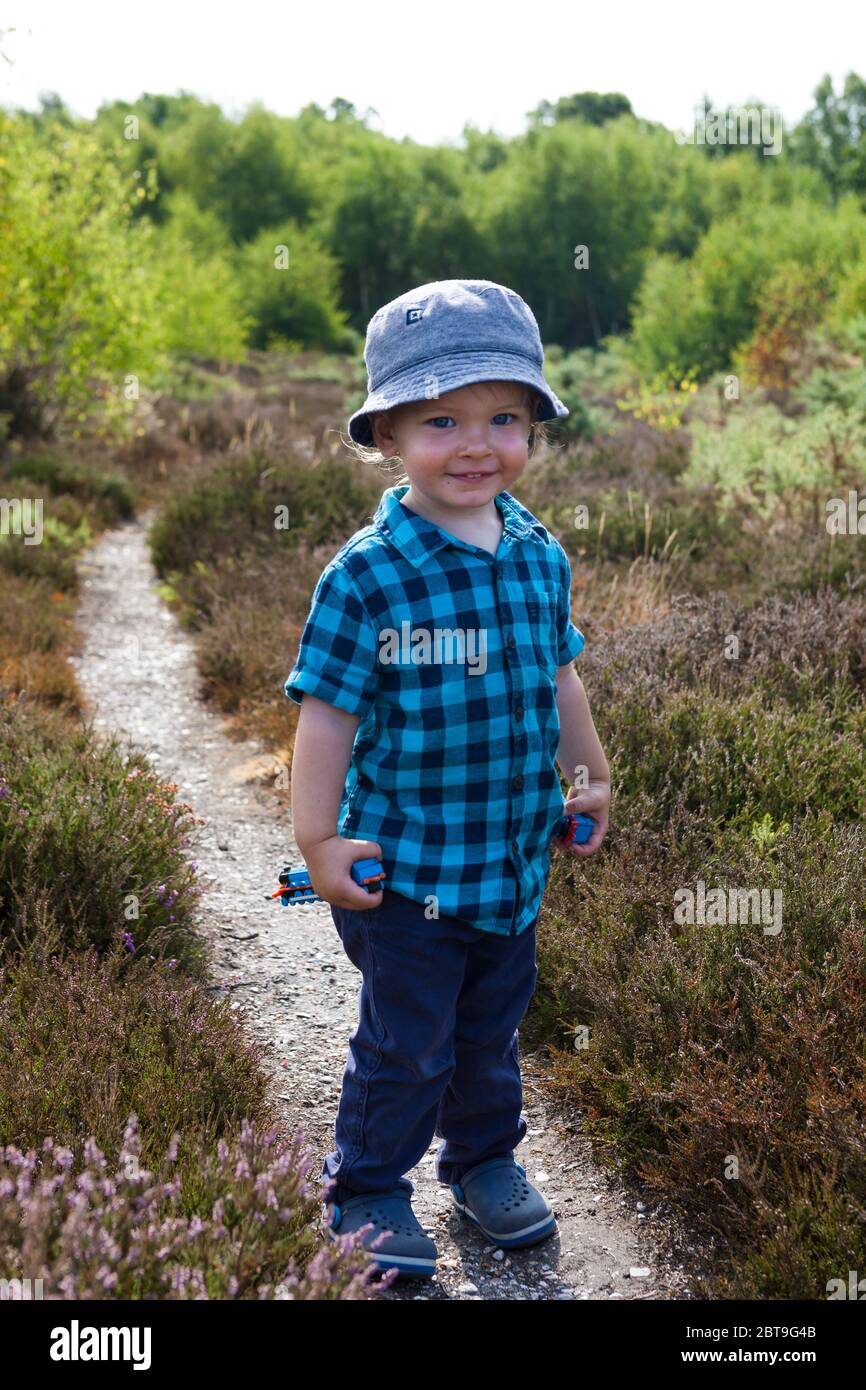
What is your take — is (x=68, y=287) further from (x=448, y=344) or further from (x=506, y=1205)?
(x=506, y=1205)

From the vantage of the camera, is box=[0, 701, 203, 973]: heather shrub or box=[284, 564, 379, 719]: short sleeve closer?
box=[284, 564, 379, 719]: short sleeve

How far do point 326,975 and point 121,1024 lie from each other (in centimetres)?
120

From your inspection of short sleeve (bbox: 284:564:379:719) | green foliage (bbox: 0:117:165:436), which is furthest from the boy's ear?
green foliage (bbox: 0:117:165:436)

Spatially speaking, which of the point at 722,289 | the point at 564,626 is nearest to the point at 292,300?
the point at 722,289

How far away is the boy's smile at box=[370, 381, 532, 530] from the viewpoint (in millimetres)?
2090

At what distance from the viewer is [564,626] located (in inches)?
97.2

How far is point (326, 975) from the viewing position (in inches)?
151

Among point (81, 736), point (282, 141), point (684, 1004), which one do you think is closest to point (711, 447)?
point (81, 736)

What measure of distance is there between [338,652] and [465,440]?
0.46 m

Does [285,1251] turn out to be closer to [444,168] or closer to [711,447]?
[711,447]

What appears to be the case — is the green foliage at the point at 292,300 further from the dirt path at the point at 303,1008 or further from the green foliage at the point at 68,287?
the dirt path at the point at 303,1008

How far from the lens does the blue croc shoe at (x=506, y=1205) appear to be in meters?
2.55

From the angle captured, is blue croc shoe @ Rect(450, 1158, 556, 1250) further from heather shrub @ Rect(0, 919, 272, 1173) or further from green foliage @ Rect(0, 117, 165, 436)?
green foliage @ Rect(0, 117, 165, 436)

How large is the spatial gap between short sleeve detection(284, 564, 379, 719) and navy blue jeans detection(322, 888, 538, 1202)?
0.41m
